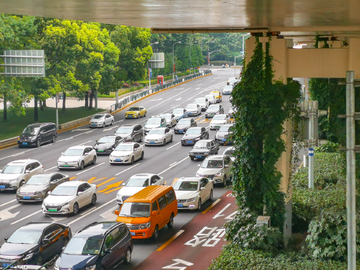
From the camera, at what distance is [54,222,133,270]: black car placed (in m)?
18.4

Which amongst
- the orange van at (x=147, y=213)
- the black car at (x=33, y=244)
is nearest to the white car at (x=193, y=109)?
the orange van at (x=147, y=213)

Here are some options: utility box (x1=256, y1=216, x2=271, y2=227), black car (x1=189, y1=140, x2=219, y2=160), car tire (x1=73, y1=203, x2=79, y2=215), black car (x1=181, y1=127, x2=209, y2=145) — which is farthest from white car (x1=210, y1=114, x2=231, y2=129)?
utility box (x1=256, y1=216, x2=271, y2=227)

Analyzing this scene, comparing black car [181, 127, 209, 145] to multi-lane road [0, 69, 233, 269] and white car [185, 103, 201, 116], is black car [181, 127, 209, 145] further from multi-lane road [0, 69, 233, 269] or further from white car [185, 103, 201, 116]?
white car [185, 103, 201, 116]

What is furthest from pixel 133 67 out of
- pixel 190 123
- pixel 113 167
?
pixel 113 167

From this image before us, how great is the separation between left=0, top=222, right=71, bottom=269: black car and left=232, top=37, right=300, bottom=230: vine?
7027 mm

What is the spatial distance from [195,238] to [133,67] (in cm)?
4679

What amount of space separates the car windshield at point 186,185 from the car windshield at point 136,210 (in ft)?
17.9

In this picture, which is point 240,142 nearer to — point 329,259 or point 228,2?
point 329,259

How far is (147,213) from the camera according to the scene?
23.2 meters

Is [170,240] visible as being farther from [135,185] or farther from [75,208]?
[135,185]

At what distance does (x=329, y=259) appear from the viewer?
17.2 metres

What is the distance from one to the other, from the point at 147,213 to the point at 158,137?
938 inches

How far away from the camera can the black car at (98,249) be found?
18.4 m

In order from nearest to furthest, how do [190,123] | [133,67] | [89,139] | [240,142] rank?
[240,142], [89,139], [190,123], [133,67]
